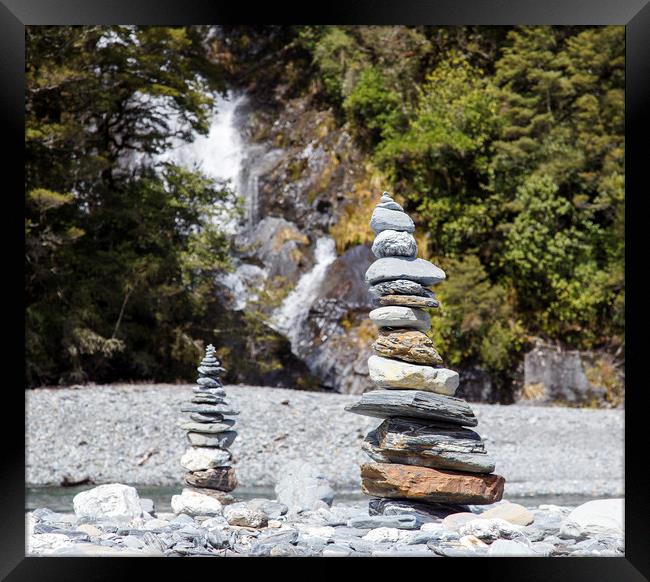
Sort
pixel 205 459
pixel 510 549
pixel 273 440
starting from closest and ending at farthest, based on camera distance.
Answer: pixel 510 549, pixel 205 459, pixel 273 440

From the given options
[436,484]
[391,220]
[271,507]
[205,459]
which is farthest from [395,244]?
[205,459]

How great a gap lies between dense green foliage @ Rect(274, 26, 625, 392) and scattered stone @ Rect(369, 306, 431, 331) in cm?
984

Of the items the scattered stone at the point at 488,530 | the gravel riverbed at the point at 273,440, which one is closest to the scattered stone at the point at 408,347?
the scattered stone at the point at 488,530

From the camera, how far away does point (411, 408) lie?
5992mm

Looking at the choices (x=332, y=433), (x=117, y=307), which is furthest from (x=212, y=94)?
(x=332, y=433)

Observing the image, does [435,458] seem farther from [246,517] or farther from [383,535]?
[246,517]

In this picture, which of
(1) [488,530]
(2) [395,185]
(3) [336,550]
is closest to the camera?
(3) [336,550]

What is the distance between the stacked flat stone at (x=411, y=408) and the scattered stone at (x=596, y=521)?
0.57 metres

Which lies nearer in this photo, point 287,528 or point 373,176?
point 287,528

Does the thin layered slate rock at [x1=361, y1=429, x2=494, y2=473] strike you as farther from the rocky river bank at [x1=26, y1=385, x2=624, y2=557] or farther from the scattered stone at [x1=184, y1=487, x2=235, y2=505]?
the scattered stone at [x1=184, y1=487, x2=235, y2=505]

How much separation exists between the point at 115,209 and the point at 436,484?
12110 mm
